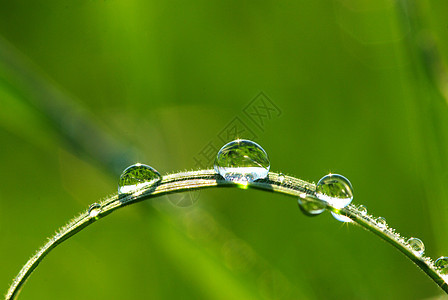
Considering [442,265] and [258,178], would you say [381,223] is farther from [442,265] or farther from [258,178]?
[258,178]

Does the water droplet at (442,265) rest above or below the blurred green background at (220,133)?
below

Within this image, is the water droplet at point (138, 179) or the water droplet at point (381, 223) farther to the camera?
the water droplet at point (138, 179)

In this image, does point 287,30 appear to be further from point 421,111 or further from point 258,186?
point 258,186

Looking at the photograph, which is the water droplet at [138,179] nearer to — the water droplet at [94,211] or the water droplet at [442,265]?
the water droplet at [94,211]

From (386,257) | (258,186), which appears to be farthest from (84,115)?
(386,257)

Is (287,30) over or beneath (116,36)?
over

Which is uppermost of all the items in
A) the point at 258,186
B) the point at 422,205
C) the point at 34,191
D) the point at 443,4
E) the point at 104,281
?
the point at 443,4

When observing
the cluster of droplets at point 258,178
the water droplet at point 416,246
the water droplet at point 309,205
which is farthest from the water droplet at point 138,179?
the water droplet at point 416,246
